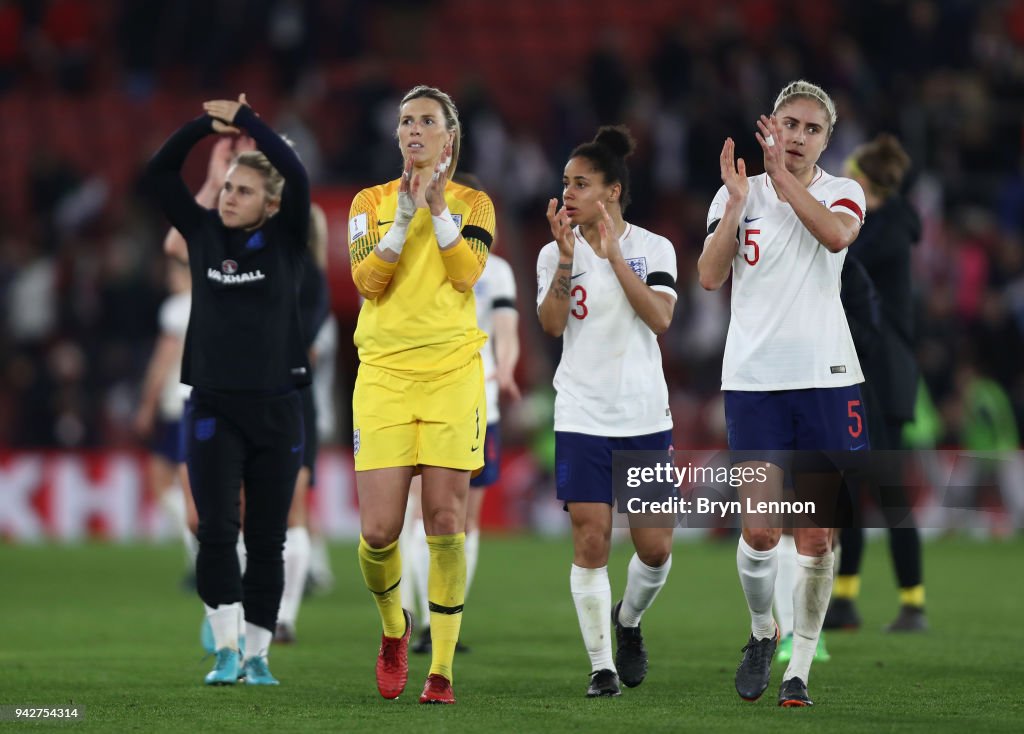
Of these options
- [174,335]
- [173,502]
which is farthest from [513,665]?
[173,502]

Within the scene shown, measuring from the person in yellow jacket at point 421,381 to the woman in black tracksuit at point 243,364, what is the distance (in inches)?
21.5

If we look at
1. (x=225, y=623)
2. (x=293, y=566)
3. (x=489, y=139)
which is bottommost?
(x=293, y=566)

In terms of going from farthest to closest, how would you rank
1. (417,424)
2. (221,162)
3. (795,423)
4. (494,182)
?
(494,182) < (221,162) < (417,424) < (795,423)

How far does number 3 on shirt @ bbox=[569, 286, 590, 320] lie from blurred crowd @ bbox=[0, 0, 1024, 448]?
11.1 m

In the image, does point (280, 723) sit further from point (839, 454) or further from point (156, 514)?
point (156, 514)

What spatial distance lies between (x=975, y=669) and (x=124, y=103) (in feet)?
55.0

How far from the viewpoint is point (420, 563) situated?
29.6ft

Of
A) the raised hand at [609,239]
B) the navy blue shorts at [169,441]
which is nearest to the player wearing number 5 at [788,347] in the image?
the raised hand at [609,239]

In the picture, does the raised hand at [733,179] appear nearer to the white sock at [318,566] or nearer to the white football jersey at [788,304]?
the white football jersey at [788,304]

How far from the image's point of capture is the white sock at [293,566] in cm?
888

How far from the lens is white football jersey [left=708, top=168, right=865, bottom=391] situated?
6.48 m

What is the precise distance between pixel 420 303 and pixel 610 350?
91 cm

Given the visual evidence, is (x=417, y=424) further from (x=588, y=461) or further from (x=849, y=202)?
(x=849, y=202)

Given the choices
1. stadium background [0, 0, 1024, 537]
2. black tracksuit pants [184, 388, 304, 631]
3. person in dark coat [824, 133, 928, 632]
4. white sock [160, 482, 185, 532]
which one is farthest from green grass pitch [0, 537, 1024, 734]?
stadium background [0, 0, 1024, 537]
